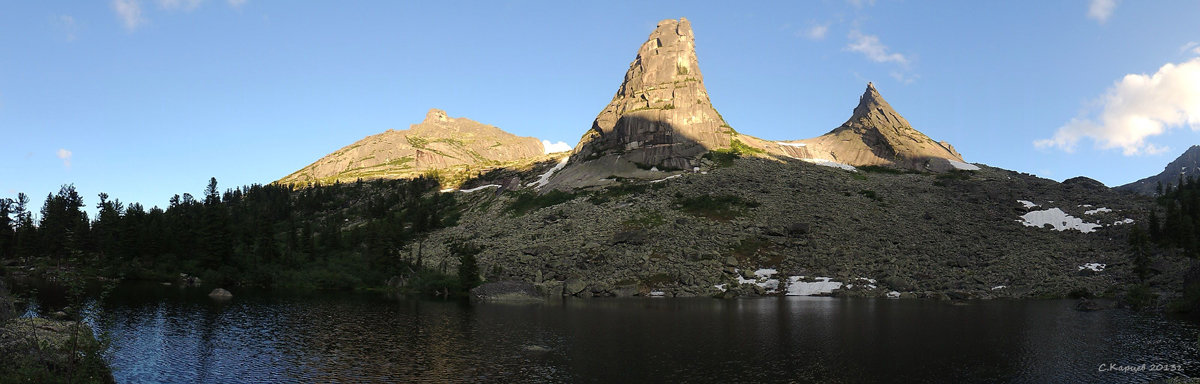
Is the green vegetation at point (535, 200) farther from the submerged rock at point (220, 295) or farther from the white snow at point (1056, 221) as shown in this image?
the white snow at point (1056, 221)

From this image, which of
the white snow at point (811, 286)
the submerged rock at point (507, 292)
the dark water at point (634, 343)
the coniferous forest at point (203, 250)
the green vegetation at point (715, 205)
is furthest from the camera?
the green vegetation at point (715, 205)

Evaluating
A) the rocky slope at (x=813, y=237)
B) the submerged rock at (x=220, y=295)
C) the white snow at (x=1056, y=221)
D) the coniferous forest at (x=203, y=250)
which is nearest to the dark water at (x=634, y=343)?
the submerged rock at (x=220, y=295)

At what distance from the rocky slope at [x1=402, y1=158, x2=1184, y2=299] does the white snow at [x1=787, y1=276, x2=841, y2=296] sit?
0.50 m

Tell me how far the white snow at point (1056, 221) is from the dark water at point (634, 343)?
62013 mm

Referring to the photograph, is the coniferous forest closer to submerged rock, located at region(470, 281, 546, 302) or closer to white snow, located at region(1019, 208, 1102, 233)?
submerged rock, located at region(470, 281, 546, 302)

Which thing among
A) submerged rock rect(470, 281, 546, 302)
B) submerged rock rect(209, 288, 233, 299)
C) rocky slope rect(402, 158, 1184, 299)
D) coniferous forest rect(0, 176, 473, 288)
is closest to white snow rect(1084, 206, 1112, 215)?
rocky slope rect(402, 158, 1184, 299)

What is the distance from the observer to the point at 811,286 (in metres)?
108

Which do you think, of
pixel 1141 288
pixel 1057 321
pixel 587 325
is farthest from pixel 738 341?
pixel 1141 288

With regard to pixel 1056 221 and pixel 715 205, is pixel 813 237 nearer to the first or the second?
pixel 715 205

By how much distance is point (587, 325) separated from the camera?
65062 mm

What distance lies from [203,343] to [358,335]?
40.1 ft

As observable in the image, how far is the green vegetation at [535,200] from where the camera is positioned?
6818 inches

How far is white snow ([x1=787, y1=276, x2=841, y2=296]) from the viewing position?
106188 mm

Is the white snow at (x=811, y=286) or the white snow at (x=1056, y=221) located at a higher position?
the white snow at (x=1056, y=221)
